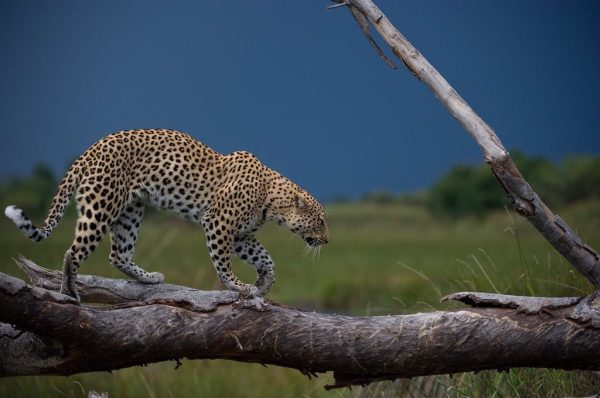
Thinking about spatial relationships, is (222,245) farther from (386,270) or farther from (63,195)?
(386,270)

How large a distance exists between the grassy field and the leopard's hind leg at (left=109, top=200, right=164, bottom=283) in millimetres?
1312

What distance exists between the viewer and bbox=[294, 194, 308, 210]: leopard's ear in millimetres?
7230

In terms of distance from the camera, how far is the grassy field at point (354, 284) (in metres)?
7.43

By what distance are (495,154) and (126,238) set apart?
289 cm

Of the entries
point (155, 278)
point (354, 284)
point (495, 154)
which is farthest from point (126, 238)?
point (354, 284)

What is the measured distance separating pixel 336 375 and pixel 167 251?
15.2 m

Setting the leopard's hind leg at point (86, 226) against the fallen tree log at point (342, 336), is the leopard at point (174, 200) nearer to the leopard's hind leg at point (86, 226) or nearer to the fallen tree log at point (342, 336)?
the leopard's hind leg at point (86, 226)

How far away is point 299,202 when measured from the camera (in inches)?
285

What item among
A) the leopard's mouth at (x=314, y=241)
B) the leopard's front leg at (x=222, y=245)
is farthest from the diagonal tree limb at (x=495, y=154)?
the leopard's mouth at (x=314, y=241)

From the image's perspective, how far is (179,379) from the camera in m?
10.3

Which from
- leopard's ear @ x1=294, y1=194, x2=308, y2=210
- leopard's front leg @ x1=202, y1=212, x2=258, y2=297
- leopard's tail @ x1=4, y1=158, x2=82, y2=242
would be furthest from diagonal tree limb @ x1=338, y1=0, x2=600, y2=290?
leopard's tail @ x1=4, y1=158, x2=82, y2=242

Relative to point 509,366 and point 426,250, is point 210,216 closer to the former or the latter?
point 509,366

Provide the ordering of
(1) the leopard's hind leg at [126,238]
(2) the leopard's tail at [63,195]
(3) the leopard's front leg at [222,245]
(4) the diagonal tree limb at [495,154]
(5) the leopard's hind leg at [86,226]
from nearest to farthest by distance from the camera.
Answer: (4) the diagonal tree limb at [495,154] < (5) the leopard's hind leg at [86,226] < (2) the leopard's tail at [63,195] < (3) the leopard's front leg at [222,245] < (1) the leopard's hind leg at [126,238]

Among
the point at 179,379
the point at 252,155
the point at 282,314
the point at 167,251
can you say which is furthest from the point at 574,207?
the point at 282,314
